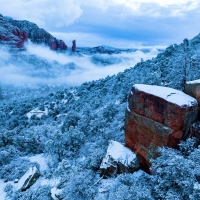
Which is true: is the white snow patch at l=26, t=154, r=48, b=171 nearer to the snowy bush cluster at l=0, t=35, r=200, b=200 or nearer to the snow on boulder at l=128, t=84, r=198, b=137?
the snowy bush cluster at l=0, t=35, r=200, b=200

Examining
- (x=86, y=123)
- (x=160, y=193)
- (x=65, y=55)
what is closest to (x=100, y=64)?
(x=65, y=55)

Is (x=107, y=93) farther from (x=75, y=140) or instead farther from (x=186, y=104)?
(x=186, y=104)

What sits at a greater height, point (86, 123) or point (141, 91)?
point (141, 91)

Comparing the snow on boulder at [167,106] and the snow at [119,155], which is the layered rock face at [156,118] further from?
the snow at [119,155]

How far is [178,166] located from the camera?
21.3ft

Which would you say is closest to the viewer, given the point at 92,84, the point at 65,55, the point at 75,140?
the point at 75,140

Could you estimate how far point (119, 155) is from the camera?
975 cm

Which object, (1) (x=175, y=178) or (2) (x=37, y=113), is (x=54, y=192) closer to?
(1) (x=175, y=178)

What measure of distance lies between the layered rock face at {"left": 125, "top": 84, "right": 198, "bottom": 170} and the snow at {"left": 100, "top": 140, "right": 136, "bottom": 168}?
1.37ft

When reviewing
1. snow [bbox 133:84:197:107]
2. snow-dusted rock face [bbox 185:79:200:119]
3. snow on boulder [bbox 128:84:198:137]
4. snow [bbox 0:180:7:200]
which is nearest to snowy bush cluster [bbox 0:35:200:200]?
snow [bbox 0:180:7:200]

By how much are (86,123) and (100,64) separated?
6408 inches

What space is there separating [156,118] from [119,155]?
10.0 ft

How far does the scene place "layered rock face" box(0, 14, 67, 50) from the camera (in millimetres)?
111375

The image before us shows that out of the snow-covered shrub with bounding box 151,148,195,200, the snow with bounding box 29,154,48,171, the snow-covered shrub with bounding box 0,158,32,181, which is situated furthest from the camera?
the snow with bounding box 29,154,48,171
